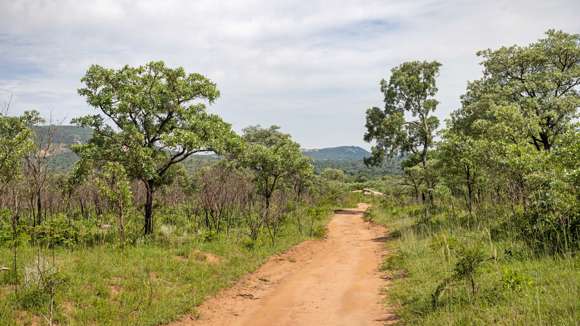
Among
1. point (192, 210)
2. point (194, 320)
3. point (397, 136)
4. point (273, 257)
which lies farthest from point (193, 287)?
point (397, 136)

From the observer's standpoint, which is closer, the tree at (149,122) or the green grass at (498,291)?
the green grass at (498,291)

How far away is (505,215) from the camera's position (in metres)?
14.6

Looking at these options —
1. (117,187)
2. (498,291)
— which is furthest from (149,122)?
(498,291)

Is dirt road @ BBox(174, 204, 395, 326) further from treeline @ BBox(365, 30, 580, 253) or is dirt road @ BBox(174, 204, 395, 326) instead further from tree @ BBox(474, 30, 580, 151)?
tree @ BBox(474, 30, 580, 151)

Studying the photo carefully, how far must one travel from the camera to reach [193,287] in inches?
441

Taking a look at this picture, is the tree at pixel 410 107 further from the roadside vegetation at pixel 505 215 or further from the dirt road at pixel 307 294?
the dirt road at pixel 307 294

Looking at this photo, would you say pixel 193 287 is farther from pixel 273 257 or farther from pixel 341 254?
pixel 341 254

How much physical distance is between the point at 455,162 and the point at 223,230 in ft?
40.1

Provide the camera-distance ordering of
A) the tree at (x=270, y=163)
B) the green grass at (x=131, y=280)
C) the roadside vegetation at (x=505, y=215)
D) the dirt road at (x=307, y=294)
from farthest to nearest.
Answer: the tree at (x=270, y=163)
the dirt road at (x=307, y=294)
the green grass at (x=131, y=280)
the roadside vegetation at (x=505, y=215)

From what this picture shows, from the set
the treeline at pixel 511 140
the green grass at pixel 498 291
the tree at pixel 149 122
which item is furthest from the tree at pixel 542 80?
the tree at pixel 149 122

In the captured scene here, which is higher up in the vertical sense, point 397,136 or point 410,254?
point 397,136

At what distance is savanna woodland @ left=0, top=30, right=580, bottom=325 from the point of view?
8211 mm

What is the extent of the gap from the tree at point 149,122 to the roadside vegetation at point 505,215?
10.1 m

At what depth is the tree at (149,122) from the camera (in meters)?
15.9
